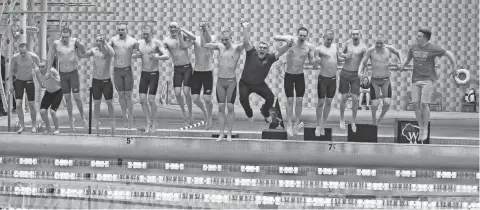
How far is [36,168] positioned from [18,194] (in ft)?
8.14

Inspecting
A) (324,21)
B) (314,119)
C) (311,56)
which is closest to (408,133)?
(311,56)

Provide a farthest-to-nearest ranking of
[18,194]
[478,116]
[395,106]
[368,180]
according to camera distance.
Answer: [395,106] → [478,116] → [368,180] → [18,194]

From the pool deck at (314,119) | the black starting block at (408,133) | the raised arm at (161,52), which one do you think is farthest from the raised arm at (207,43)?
the pool deck at (314,119)

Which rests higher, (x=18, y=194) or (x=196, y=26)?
(x=196, y=26)

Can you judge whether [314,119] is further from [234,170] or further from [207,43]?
[234,170]

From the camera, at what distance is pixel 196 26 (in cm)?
2147

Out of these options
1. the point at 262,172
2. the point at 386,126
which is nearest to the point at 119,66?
the point at 262,172

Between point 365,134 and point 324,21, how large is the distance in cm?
948

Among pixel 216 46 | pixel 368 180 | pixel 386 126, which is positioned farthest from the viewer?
pixel 386 126

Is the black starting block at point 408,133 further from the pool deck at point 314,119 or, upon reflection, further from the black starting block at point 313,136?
the pool deck at point 314,119

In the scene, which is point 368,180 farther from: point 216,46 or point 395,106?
point 395,106

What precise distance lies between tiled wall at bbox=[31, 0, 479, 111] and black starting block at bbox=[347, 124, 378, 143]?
9.00 m

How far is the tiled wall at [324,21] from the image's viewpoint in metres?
21.2

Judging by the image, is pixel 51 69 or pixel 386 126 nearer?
pixel 51 69
